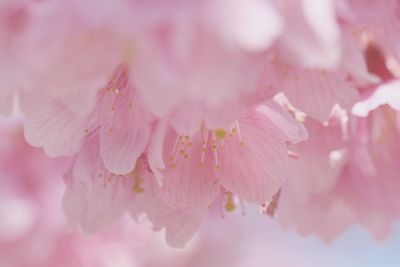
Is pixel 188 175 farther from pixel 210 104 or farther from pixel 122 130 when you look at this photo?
pixel 210 104

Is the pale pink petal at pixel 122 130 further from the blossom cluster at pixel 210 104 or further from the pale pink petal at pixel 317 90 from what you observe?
the pale pink petal at pixel 317 90

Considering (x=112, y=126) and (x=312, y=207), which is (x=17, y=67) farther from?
(x=312, y=207)

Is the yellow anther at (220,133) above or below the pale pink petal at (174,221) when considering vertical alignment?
above

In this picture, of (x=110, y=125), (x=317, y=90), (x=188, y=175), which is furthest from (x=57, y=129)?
(x=317, y=90)

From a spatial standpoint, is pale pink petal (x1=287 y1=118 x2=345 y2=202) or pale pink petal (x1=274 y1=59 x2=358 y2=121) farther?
pale pink petal (x1=287 y1=118 x2=345 y2=202)

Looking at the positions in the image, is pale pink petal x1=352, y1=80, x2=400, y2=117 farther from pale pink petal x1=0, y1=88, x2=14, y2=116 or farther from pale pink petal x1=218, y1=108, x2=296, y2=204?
pale pink petal x1=0, y1=88, x2=14, y2=116

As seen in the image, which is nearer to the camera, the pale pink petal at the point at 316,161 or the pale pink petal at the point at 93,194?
the pale pink petal at the point at 93,194

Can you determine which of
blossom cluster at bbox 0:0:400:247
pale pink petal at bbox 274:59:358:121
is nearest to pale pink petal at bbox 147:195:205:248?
blossom cluster at bbox 0:0:400:247

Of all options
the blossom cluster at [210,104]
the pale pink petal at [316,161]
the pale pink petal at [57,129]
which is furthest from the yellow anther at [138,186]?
the pale pink petal at [316,161]
